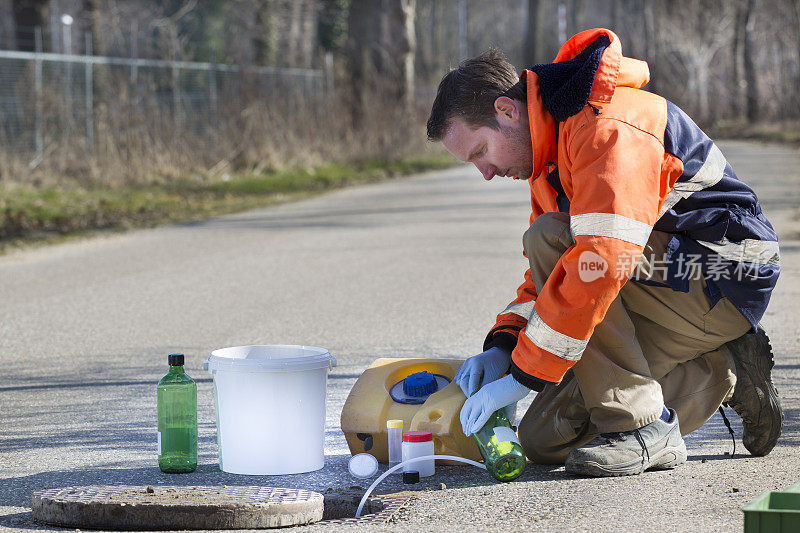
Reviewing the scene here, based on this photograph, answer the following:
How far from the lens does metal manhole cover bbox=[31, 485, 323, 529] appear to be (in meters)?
3.23

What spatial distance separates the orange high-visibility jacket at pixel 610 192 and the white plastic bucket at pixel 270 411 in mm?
719

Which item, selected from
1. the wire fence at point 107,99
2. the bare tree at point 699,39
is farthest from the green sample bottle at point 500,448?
the bare tree at point 699,39

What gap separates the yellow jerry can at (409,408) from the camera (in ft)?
12.6

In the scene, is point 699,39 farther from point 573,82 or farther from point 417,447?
point 417,447

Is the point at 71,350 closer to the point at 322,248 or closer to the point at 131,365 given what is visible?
the point at 131,365

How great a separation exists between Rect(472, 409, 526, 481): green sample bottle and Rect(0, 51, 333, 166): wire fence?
43.1 ft

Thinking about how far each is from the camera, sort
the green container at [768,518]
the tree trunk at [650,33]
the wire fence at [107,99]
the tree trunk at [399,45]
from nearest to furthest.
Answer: the green container at [768,518], the wire fence at [107,99], the tree trunk at [399,45], the tree trunk at [650,33]

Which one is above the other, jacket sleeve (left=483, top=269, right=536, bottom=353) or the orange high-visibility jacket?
the orange high-visibility jacket

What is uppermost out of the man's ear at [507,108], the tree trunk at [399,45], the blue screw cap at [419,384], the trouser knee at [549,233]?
the tree trunk at [399,45]

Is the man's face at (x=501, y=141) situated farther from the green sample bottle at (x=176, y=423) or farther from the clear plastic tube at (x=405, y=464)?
the green sample bottle at (x=176, y=423)

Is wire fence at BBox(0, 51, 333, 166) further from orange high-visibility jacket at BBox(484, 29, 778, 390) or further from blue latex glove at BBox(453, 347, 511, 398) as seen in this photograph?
orange high-visibility jacket at BBox(484, 29, 778, 390)

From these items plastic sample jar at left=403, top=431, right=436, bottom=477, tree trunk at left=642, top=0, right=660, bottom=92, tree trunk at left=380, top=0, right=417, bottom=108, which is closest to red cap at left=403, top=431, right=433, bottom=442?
plastic sample jar at left=403, top=431, right=436, bottom=477

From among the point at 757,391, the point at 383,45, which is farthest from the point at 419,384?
the point at 383,45

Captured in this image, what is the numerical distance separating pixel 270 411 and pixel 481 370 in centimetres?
75
